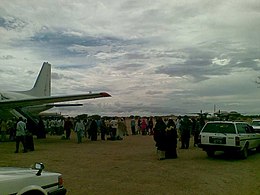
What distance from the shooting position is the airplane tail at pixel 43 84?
36625 millimetres

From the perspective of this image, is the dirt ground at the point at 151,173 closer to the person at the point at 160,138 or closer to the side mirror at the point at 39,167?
the person at the point at 160,138

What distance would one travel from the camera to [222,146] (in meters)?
14.6

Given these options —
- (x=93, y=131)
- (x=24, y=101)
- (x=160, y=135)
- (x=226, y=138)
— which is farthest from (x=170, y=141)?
(x=24, y=101)

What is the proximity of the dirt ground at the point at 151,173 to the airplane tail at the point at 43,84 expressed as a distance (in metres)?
21.3

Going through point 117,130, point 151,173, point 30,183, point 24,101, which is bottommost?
point 151,173

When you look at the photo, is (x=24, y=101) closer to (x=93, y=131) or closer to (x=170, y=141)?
(x=93, y=131)

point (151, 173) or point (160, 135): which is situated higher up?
point (160, 135)

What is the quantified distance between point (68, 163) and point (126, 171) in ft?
9.83

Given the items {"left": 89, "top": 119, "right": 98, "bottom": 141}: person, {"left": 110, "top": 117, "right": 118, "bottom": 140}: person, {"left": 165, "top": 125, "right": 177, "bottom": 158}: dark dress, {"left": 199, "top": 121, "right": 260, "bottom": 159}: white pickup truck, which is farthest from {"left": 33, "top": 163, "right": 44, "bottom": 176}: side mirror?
{"left": 110, "top": 117, "right": 118, "bottom": 140}: person

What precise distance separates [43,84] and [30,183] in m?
33.6

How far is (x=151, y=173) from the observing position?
11.2m

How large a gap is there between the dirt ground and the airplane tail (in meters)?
21.3

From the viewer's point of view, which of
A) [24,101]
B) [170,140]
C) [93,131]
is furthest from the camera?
[24,101]

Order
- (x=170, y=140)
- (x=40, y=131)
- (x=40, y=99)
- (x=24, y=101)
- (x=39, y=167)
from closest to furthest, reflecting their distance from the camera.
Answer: (x=39, y=167) < (x=170, y=140) < (x=24, y=101) < (x=40, y=99) < (x=40, y=131)
